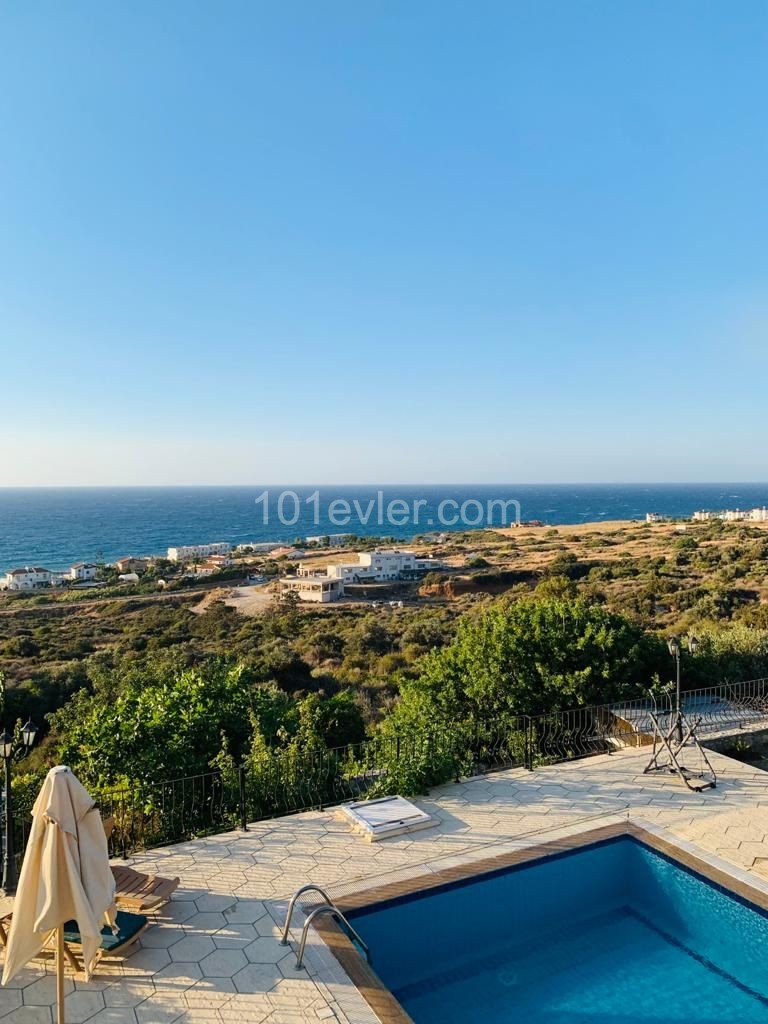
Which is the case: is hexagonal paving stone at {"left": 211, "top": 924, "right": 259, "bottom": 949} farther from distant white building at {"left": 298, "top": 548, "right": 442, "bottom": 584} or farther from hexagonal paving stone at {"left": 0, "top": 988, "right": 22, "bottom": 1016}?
distant white building at {"left": 298, "top": 548, "right": 442, "bottom": 584}

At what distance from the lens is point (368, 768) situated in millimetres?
8125

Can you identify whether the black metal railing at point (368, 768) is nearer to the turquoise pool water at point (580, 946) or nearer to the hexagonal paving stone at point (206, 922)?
the hexagonal paving stone at point (206, 922)

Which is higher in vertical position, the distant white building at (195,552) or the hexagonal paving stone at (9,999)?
the hexagonal paving stone at (9,999)

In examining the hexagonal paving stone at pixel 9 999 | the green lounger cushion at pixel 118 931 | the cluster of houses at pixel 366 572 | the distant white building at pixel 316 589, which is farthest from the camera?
the cluster of houses at pixel 366 572

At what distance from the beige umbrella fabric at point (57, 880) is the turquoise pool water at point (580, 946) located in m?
2.31

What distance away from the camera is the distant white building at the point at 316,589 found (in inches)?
1639

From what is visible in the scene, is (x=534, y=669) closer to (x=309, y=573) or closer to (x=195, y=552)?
(x=309, y=573)

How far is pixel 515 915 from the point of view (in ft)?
19.2

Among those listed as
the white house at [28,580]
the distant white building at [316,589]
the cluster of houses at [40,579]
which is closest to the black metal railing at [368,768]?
the distant white building at [316,589]

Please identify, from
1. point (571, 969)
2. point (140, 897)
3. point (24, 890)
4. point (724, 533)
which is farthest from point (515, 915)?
point (724, 533)

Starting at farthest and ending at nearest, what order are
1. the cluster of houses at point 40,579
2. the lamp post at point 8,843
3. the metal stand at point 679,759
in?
1. the cluster of houses at point 40,579
2. the metal stand at point 679,759
3. the lamp post at point 8,843

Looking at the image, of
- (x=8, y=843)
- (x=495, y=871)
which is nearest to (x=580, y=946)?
(x=495, y=871)

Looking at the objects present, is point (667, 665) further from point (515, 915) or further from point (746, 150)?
point (746, 150)

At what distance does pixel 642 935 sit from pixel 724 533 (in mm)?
42079
